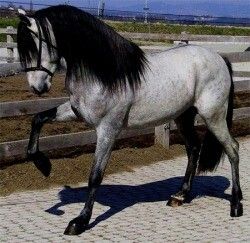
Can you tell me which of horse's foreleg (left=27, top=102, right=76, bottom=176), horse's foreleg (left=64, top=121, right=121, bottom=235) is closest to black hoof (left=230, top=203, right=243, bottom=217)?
horse's foreleg (left=64, top=121, right=121, bottom=235)

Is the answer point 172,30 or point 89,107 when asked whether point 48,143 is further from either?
point 172,30

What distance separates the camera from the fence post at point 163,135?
8.96 meters

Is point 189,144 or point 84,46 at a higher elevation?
point 84,46

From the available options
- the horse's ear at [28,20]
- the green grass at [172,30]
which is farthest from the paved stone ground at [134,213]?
the green grass at [172,30]

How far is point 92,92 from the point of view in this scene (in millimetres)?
5234

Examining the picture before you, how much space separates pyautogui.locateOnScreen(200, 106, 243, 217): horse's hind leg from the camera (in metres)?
6.00

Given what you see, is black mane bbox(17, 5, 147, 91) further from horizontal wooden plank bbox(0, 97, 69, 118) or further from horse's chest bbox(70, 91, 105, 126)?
horizontal wooden plank bbox(0, 97, 69, 118)

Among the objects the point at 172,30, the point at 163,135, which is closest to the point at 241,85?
the point at 163,135

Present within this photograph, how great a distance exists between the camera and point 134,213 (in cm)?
599

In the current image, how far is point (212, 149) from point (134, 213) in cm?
109

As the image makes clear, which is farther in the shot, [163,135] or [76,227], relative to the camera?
[163,135]

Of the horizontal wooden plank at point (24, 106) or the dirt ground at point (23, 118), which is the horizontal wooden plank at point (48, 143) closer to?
the horizontal wooden plank at point (24, 106)

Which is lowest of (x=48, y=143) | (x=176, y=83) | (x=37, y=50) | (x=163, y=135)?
(x=163, y=135)

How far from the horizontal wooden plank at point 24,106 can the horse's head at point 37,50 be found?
2118 mm
